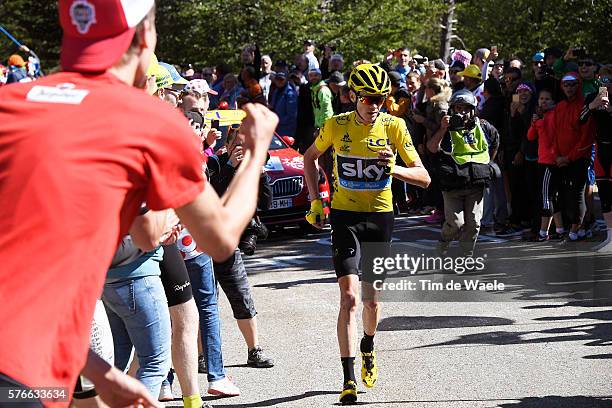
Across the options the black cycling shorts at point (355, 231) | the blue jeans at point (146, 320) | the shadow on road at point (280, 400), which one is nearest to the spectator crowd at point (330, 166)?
the blue jeans at point (146, 320)

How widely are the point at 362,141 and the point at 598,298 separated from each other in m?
3.76

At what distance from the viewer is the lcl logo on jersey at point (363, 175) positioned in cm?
760

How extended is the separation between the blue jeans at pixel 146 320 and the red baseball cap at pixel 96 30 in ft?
8.48

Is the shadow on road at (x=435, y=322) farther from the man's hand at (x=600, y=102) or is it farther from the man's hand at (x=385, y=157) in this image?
the man's hand at (x=600, y=102)

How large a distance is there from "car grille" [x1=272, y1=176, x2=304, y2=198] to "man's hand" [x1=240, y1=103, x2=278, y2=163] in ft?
39.1

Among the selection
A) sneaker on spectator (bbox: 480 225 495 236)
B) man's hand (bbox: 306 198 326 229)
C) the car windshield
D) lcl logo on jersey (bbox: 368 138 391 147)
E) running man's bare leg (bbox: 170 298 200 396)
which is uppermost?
lcl logo on jersey (bbox: 368 138 391 147)

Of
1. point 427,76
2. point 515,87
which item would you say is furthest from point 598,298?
point 427,76

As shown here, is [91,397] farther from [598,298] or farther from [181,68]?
[181,68]

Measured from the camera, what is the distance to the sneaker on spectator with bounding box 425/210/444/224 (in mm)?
16234

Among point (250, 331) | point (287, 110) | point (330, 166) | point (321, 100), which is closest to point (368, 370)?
point (250, 331)

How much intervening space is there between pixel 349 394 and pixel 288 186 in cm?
826

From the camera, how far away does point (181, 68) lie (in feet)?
110

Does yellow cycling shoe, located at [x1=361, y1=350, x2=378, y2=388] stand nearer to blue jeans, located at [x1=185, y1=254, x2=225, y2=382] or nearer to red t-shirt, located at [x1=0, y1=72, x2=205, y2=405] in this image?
blue jeans, located at [x1=185, y1=254, x2=225, y2=382]

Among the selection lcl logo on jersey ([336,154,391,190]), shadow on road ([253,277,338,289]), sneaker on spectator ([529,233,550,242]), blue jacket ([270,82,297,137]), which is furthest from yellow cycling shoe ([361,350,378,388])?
blue jacket ([270,82,297,137])
